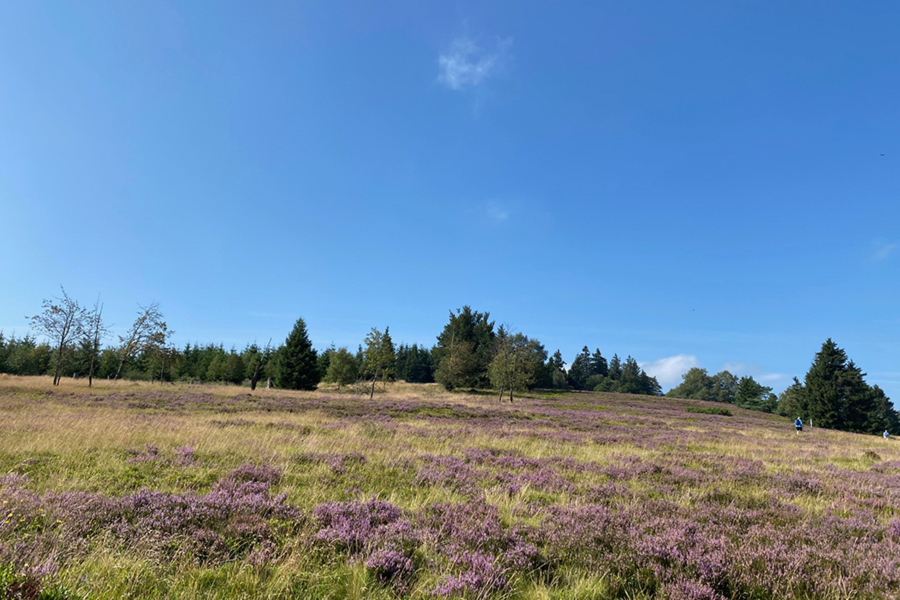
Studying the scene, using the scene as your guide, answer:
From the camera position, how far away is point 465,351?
66438mm

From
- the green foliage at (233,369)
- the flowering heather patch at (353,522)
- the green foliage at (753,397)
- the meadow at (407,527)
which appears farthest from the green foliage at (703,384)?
the flowering heather patch at (353,522)

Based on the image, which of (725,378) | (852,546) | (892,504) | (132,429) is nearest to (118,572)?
(852,546)

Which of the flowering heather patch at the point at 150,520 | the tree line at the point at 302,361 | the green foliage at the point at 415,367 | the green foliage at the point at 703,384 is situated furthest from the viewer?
the green foliage at the point at 703,384

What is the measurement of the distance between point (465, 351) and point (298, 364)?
27115mm

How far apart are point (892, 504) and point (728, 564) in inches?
296

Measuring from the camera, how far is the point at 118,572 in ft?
11.6

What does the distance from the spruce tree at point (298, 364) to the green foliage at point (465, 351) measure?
73.3 ft

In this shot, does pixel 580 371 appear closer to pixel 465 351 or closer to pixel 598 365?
pixel 598 365

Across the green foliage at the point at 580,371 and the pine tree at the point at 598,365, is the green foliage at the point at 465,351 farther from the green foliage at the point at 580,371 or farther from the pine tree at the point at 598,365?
the pine tree at the point at 598,365

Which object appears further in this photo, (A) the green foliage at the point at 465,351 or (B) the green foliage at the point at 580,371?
(B) the green foliage at the point at 580,371

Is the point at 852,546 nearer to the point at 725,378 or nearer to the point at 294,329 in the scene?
the point at 294,329

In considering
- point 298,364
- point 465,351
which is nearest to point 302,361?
point 298,364

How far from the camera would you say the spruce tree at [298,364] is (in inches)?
2087

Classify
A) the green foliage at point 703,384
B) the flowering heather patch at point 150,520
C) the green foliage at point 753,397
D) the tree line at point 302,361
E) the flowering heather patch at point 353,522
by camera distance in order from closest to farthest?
the flowering heather patch at point 150,520
the flowering heather patch at point 353,522
the tree line at point 302,361
the green foliage at point 753,397
the green foliage at point 703,384
